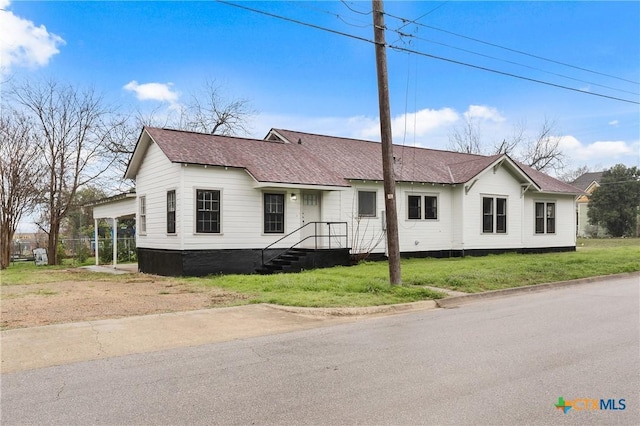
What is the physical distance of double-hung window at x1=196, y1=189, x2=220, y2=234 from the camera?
1611 centimetres

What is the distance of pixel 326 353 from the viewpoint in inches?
251

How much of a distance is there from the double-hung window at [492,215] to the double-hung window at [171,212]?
1416 centimetres

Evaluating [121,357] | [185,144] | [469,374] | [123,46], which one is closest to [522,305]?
[469,374]

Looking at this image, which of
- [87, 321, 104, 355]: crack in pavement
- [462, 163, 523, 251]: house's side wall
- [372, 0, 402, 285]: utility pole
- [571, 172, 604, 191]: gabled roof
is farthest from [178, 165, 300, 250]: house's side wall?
[571, 172, 604, 191]: gabled roof

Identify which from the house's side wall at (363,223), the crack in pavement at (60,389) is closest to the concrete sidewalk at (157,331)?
the crack in pavement at (60,389)

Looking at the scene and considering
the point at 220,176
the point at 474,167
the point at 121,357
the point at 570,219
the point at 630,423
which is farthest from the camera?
the point at 570,219

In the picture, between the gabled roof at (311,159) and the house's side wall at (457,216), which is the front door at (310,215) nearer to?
the gabled roof at (311,159)

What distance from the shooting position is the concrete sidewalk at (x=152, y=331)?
253 inches

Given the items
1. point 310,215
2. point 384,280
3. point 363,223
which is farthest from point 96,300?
point 363,223

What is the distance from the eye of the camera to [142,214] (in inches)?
766

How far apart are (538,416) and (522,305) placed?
669 centimetres

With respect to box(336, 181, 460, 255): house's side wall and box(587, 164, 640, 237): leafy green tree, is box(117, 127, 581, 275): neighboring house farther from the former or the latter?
box(587, 164, 640, 237): leafy green tree

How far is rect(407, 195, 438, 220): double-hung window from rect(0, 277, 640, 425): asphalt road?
531 inches

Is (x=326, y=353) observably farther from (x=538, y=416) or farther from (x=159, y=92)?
(x=159, y=92)
